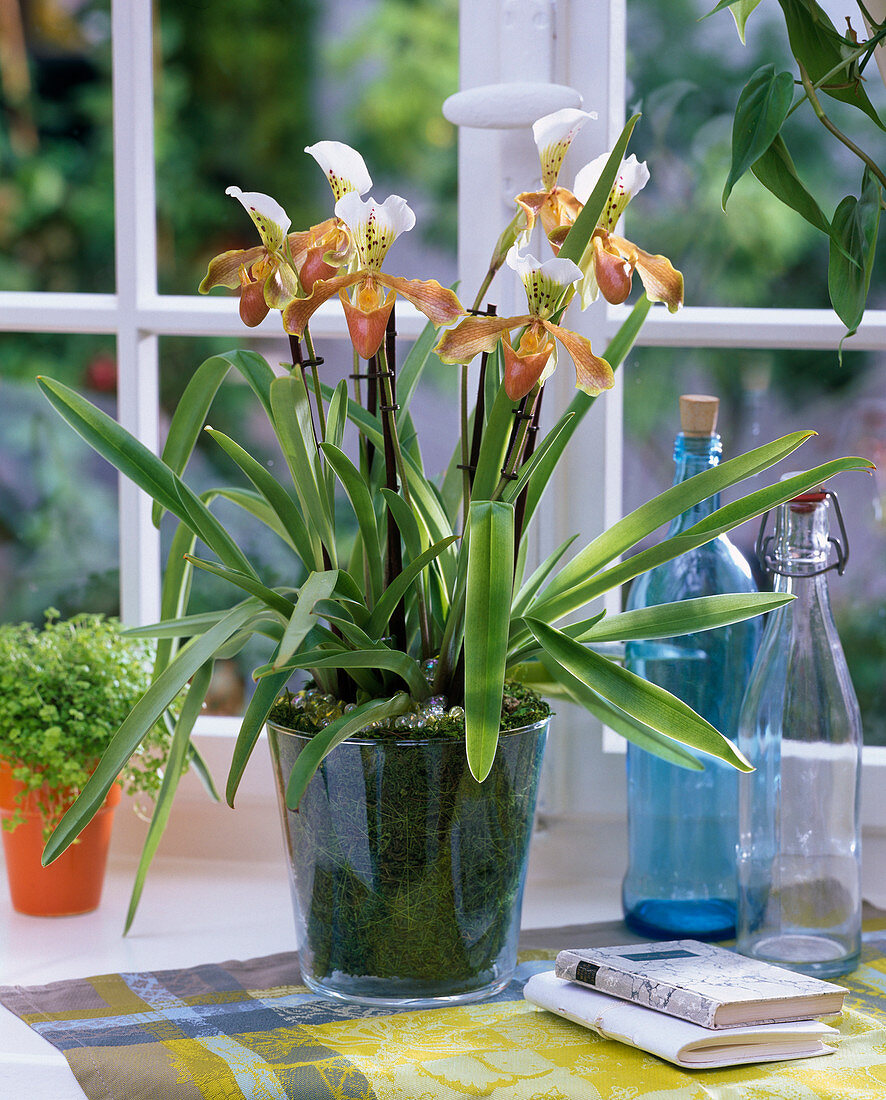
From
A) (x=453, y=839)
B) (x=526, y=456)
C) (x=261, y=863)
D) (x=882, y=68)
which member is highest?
(x=882, y=68)

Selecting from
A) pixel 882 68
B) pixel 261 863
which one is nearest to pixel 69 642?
pixel 261 863

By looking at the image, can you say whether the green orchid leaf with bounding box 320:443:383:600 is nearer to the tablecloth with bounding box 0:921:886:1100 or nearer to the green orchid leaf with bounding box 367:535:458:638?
the green orchid leaf with bounding box 367:535:458:638

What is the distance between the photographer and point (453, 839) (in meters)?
0.83

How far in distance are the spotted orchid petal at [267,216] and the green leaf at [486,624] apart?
22cm

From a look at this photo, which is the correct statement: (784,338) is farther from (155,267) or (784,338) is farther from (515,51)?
(155,267)

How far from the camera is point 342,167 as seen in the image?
806 millimetres

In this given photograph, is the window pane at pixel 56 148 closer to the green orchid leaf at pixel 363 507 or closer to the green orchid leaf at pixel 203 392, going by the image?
the green orchid leaf at pixel 203 392

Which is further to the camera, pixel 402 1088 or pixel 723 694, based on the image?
pixel 723 694

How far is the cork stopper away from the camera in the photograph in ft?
3.31

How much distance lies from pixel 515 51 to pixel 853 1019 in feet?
2.81

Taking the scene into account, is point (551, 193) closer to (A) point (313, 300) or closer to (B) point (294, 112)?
(A) point (313, 300)

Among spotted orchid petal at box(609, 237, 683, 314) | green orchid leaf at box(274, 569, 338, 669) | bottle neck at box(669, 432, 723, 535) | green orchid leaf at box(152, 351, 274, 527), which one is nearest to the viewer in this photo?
green orchid leaf at box(274, 569, 338, 669)

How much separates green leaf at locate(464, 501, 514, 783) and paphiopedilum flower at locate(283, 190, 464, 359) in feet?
0.42

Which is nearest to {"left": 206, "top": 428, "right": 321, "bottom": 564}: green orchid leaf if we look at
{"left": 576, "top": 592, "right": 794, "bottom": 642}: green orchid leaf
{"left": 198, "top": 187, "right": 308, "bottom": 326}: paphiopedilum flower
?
{"left": 198, "top": 187, "right": 308, "bottom": 326}: paphiopedilum flower
